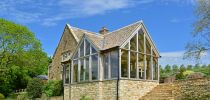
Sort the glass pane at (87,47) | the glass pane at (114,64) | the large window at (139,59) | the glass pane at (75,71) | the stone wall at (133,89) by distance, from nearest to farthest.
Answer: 1. the stone wall at (133,89)
2. the glass pane at (114,64)
3. the large window at (139,59)
4. the glass pane at (87,47)
5. the glass pane at (75,71)

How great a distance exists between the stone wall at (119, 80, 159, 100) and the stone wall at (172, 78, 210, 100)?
94.1 inches

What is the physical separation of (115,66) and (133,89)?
6.25ft

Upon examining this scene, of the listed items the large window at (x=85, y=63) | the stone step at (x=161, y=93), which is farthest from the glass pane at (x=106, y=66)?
the stone step at (x=161, y=93)

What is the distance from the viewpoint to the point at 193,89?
19.3 meters

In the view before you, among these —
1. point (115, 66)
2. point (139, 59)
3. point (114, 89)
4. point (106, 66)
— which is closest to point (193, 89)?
point (139, 59)

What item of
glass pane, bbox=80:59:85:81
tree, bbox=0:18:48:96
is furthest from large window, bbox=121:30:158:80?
tree, bbox=0:18:48:96

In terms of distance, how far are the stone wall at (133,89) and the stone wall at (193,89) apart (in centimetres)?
A: 239

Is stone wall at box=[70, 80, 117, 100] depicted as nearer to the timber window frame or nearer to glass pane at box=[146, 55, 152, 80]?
the timber window frame

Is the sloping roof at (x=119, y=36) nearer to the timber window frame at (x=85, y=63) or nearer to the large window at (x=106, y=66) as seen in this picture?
the large window at (x=106, y=66)

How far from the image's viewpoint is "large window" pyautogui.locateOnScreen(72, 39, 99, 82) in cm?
2243

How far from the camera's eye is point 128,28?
23.2m

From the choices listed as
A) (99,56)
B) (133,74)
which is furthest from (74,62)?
(133,74)

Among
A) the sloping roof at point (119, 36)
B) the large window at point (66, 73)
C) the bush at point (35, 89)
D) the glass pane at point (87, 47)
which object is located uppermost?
the sloping roof at point (119, 36)

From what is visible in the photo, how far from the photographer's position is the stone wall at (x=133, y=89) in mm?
20487
